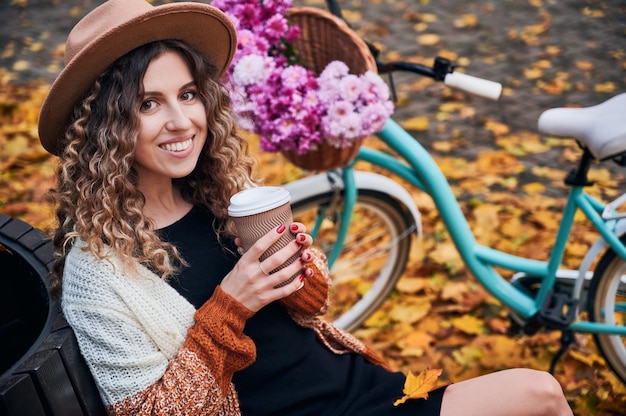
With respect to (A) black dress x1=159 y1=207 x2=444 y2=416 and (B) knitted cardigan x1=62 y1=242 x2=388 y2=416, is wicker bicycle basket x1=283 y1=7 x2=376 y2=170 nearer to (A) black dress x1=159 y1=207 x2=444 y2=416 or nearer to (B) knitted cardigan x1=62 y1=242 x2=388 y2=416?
(A) black dress x1=159 y1=207 x2=444 y2=416

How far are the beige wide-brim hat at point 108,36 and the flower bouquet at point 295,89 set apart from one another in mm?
367

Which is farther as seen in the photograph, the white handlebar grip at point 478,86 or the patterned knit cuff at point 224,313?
the white handlebar grip at point 478,86

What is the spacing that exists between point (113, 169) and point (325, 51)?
3.01 feet

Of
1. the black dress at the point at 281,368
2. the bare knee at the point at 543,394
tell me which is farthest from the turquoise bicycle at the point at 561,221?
the bare knee at the point at 543,394

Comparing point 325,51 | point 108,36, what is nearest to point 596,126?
point 325,51

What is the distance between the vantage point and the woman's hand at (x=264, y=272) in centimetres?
134

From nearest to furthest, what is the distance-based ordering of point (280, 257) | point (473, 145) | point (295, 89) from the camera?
point (280, 257) < point (295, 89) < point (473, 145)

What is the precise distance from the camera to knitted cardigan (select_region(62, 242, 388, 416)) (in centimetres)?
130

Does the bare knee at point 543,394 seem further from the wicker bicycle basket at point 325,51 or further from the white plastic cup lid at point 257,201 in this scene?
the wicker bicycle basket at point 325,51

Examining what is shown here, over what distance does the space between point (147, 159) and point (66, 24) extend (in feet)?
16.4

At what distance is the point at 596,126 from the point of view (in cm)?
193

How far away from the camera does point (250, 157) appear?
1.78 meters

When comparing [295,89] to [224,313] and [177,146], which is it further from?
[224,313]

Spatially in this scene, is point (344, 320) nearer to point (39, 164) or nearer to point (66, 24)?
point (39, 164)
